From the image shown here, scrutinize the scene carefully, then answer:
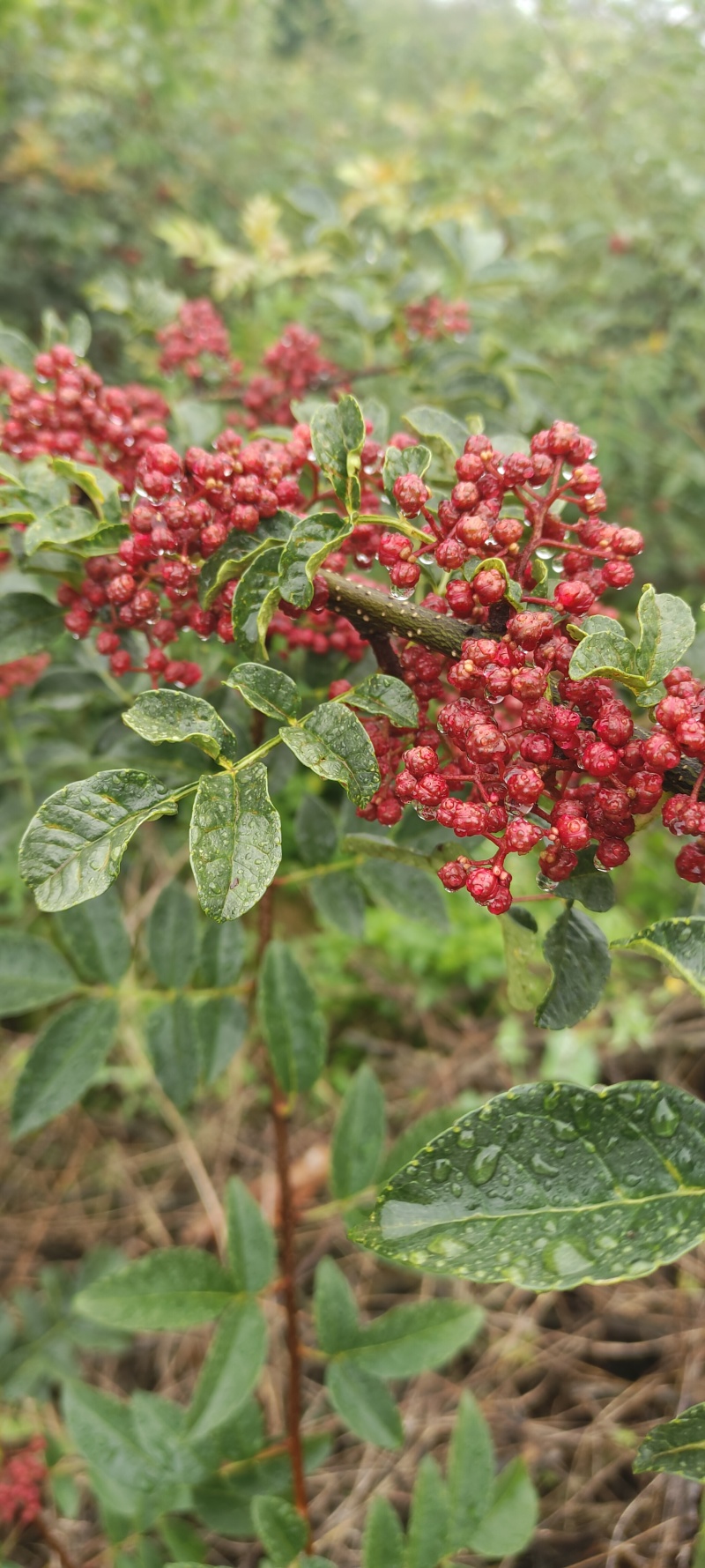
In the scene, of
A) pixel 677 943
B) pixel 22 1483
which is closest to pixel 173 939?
pixel 677 943

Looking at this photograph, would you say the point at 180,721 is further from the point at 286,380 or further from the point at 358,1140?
the point at 286,380

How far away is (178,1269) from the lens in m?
1.33

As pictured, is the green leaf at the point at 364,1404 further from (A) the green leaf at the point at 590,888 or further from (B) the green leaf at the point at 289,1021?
(A) the green leaf at the point at 590,888

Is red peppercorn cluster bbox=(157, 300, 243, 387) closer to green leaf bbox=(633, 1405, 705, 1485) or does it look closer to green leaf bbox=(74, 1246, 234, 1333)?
green leaf bbox=(74, 1246, 234, 1333)

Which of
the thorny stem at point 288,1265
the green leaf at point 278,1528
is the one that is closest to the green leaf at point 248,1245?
the thorny stem at point 288,1265

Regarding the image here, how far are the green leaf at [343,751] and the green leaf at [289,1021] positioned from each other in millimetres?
640

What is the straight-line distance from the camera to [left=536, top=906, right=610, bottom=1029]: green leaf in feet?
2.70

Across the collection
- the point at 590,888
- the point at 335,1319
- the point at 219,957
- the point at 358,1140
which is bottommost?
the point at 335,1319

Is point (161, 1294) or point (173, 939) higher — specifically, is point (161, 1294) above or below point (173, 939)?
below

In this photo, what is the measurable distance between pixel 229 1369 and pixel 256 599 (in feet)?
3.37

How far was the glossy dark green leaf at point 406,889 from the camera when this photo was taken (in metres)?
1.28

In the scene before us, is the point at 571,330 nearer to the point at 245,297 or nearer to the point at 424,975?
the point at 245,297

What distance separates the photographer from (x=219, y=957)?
1.39 metres

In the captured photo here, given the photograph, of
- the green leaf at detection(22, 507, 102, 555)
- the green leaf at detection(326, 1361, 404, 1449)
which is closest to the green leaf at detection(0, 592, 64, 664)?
the green leaf at detection(22, 507, 102, 555)
